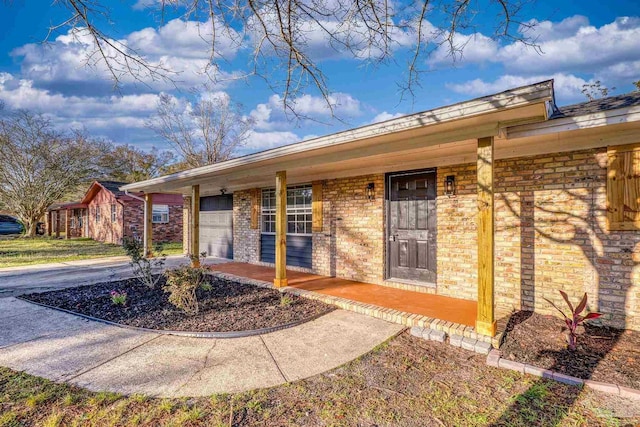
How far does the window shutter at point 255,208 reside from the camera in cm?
902

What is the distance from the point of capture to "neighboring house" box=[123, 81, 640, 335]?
3.45m

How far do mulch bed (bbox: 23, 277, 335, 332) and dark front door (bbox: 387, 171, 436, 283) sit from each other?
5.78ft

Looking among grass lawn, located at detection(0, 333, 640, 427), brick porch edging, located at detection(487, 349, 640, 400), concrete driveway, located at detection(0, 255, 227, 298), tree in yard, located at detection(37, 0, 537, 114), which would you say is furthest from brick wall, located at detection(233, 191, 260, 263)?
brick porch edging, located at detection(487, 349, 640, 400)

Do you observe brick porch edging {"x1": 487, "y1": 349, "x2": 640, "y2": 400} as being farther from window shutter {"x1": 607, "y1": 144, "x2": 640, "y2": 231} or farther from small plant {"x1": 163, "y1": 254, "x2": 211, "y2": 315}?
small plant {"x1": 163, "y1": 254, "x2": 211, "y2": 315}

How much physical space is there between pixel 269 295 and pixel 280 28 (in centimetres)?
407

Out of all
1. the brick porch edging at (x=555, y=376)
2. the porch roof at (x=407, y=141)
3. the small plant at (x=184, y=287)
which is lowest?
the brick porch edging at (x=555, y=376)

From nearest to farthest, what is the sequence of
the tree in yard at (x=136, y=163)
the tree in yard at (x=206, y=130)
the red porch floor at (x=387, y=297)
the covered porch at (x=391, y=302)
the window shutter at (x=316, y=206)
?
the covered porch at (x=391, y=302), the red porch floor at (x=387, y=297), the window shutter at (x=316, y=206), the tree in yard at (x=206, y=130), the tree in yard at (x=136, y=163)

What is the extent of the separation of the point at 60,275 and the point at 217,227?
13.9ft

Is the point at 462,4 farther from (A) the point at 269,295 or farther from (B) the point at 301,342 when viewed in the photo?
(A) the point at 269,295

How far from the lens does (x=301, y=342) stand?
367 centimetres

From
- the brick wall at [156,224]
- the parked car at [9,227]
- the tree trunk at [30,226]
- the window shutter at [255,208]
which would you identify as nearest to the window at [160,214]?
the brick wall at [156,224]

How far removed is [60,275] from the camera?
8.03 metres

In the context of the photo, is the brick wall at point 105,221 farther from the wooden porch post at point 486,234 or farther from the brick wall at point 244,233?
the wooden porch post at point 486,234

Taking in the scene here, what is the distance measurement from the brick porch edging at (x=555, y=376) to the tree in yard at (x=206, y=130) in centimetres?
2148
